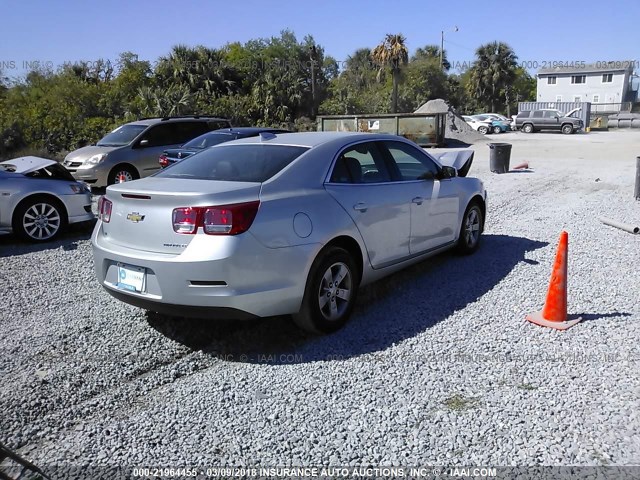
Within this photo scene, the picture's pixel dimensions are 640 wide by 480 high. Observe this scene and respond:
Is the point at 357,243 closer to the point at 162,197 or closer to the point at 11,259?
the point at 162,197

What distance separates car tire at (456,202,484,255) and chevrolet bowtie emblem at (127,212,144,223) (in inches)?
148

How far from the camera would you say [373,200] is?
4805 mm

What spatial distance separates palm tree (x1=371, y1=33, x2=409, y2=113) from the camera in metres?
47.7

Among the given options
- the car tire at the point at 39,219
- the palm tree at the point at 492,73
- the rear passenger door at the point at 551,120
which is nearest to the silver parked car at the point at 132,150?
the car tire at the point at 39,219

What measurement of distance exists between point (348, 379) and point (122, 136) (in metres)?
11.4

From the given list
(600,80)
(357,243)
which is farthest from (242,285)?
(600,80)

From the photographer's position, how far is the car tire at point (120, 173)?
40.8ft

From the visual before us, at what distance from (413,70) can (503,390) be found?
211ft

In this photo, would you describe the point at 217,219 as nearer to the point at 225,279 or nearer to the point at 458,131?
the point at 225,279

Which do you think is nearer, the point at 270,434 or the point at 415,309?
the point at 270,434

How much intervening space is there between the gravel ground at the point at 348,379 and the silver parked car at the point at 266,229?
0.43 m

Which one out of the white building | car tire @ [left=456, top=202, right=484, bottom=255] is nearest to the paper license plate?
car tire @ [left=456, top=202, right=484, bottom=255]

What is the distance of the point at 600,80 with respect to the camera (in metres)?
67.8

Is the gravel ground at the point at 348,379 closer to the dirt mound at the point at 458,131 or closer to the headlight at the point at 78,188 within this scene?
the headlight at the point at 78,188
